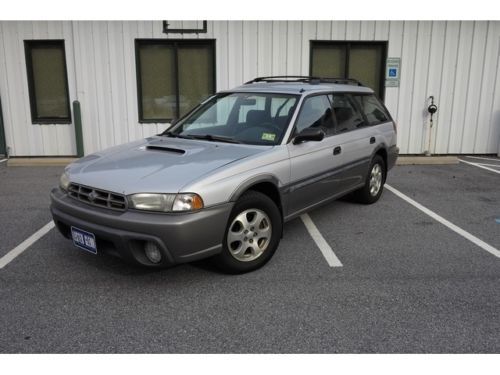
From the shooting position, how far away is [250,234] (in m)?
3.97

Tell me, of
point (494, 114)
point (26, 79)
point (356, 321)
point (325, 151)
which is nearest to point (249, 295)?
point (356, 321)

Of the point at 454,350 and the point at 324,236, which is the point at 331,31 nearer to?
the point at 324,236

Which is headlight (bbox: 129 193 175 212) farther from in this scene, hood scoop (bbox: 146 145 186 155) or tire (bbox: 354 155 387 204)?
tire (bbox: 354 155 387 204)

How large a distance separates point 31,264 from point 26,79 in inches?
268

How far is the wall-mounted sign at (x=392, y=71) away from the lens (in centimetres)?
991

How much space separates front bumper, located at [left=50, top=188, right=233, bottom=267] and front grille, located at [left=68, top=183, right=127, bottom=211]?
1.8 inches

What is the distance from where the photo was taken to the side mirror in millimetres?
4363

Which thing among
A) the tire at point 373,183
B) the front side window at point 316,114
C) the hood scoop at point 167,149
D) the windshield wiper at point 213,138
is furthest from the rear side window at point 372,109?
the hood scoop at point 167,149

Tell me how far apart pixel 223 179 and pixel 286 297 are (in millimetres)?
1080

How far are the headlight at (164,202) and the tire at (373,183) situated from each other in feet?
10.9

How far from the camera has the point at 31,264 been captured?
14.0 ft

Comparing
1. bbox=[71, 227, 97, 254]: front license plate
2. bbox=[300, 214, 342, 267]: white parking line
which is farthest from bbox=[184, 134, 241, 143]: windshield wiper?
bbox=[71, 227, 97, 254]: front license plate

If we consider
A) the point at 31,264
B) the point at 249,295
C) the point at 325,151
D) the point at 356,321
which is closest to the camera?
the point at 356,321

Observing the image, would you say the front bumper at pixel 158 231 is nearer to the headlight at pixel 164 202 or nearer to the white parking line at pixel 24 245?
the headlight at pixel 164 202
